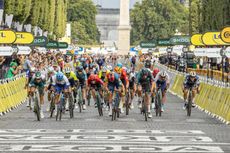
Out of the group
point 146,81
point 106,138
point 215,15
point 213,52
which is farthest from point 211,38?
point 215,15

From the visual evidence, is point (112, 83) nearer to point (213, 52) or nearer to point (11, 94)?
point (11, 94)

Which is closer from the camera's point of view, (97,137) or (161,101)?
(97,137)

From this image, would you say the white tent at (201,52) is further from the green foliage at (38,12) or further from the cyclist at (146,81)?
the green foliage at (38,12)

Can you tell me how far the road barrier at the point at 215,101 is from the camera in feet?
114

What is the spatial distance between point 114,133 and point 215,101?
1071 centimetres

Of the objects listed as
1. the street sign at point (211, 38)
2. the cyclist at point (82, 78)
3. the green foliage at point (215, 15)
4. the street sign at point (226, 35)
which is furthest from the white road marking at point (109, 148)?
the green foliage at point (215, 15)

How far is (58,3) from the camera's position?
130375 millimetres

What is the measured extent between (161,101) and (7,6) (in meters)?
36.9

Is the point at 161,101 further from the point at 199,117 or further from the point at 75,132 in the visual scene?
the point at 75,132

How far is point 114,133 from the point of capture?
2791 cm

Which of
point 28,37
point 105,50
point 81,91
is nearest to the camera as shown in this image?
point 81,91

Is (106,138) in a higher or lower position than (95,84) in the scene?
lower

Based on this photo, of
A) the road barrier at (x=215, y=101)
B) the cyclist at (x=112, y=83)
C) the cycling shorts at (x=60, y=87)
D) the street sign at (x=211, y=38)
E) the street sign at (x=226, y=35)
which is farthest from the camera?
the street sign at (x=211, y=38)

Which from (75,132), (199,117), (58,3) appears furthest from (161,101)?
(58,3)
